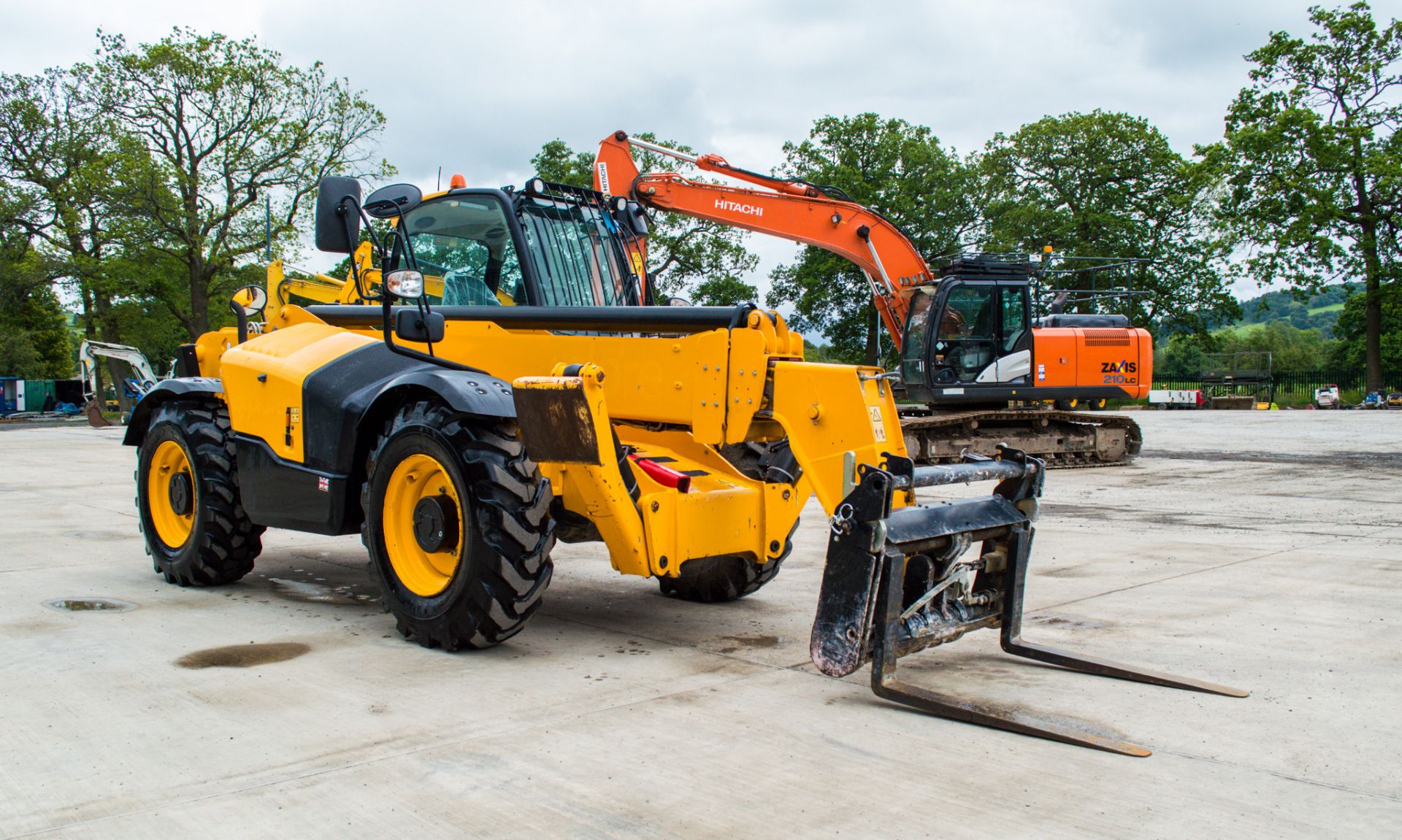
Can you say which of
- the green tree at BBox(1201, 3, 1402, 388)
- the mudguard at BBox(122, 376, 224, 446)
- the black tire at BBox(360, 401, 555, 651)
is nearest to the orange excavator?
the mudguard at BBox(122, 376, 224, 446)

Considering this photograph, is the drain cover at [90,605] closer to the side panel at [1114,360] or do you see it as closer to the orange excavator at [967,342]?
the orange excavator at [967,342]

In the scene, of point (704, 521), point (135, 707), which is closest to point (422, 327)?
point (704, 521)

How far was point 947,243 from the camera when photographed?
171ft

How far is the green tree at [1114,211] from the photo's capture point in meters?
50.0

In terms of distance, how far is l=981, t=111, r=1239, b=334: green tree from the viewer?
50.0 meters

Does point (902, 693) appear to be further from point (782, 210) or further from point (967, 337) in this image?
point (967, 337)

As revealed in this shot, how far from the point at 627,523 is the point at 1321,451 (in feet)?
58.8

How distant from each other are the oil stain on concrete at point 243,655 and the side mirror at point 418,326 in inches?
63.8

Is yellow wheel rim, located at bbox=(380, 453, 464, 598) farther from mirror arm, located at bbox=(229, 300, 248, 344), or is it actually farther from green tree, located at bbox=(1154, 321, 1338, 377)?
green tree, located at bbox=(1154, 321, 1338, 377)

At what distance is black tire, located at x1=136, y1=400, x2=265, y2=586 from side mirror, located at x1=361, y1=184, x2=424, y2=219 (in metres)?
1.98

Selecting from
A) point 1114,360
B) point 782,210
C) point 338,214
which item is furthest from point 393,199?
point 1114,360

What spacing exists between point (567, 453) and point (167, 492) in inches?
154

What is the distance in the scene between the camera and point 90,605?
638 cm

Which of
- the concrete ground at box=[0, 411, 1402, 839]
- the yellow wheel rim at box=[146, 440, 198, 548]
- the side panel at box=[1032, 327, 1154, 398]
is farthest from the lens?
the side panel at box=[1032, 327, 1154, 398]
